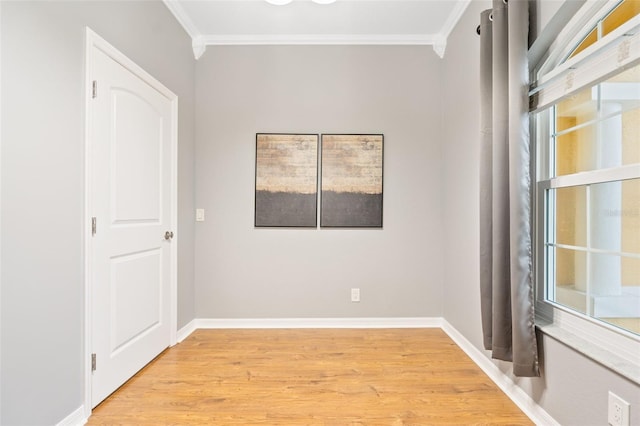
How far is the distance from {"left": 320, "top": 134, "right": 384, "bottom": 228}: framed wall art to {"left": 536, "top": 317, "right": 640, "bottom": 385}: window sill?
5.66 ft

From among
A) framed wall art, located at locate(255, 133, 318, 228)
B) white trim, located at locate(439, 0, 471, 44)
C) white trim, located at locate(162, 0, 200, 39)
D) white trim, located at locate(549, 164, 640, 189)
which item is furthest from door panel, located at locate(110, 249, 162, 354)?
white trim, located at locate(439, 0, 471, 44)

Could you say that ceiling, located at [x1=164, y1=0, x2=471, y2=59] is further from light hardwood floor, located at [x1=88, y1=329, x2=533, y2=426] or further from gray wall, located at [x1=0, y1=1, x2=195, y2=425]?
light hardwood floor, located at [x1=88, y1=329, x2=533, y2=426]

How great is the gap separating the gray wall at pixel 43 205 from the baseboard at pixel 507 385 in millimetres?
2378

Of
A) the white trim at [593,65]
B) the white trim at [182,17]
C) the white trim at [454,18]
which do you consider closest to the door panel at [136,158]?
the white trim at [182,17]

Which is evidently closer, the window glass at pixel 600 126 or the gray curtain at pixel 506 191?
the window glass at pixel 600 126

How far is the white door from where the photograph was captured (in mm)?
1864

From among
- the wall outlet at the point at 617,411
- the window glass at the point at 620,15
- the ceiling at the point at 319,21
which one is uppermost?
the ceiling at the point at 319,21

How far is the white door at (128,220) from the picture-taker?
6.12 ft


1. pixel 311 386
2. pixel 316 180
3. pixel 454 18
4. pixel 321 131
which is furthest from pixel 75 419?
pixel 454 18

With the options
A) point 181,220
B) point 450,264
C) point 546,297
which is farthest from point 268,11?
point 546,297

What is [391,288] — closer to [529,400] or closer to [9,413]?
[529,400]

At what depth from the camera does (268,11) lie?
279 cm

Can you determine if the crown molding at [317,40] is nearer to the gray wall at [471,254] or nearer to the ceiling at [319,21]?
the ceiling at [319,21]

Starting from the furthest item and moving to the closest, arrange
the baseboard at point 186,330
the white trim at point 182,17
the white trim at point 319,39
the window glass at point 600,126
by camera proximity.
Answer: the white trim at point 319,39 < the baseboard at point 186,330 < the white trim at point 182,17 < the window glass at point 600,126
